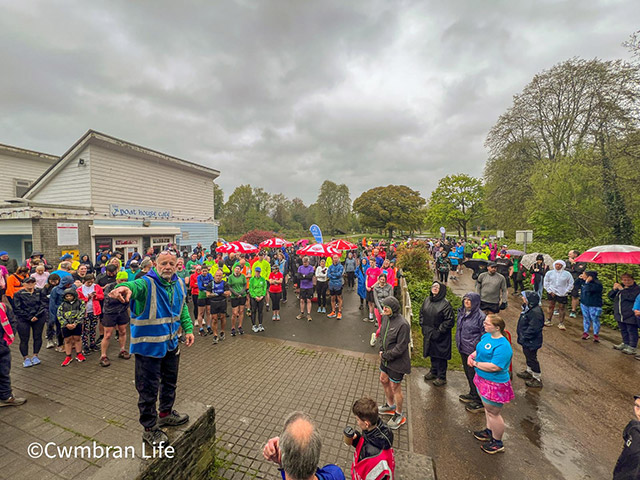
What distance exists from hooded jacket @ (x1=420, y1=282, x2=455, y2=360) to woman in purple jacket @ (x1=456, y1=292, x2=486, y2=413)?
0.27 metres

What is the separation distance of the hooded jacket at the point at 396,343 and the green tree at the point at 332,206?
55812 millimetres

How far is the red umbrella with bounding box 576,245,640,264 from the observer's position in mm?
6102

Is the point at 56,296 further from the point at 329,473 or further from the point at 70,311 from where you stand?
the point at 329,473

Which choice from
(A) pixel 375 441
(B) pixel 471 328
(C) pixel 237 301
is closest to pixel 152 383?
(A) pixel 375 441

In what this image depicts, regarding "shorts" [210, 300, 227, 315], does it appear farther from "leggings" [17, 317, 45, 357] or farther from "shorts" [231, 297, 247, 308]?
"leggings" [17, 317, 45, 357]

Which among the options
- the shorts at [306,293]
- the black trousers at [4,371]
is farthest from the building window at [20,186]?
the shorts at [306,293]

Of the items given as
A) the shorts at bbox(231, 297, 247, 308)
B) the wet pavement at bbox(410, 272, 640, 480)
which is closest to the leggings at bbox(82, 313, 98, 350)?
the shorts at bbox(231, 297, 247, 308)

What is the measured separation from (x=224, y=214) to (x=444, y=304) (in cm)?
4984

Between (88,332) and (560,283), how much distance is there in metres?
12.8

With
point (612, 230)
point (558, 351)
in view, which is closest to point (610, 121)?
point (612, 230)

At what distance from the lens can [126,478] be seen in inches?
82.9

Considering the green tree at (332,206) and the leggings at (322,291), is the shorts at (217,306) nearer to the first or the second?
the leggings at (322,291)

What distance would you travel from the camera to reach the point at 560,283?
7688 mm

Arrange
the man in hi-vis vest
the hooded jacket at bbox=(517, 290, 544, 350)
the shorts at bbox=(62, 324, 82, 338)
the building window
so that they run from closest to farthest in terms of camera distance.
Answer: the man in hi-vis vest, the hooded jacket at bbox=(517, 290, 544, 350), the shorts at bbox=(62, 324, 82, 338), the building window
